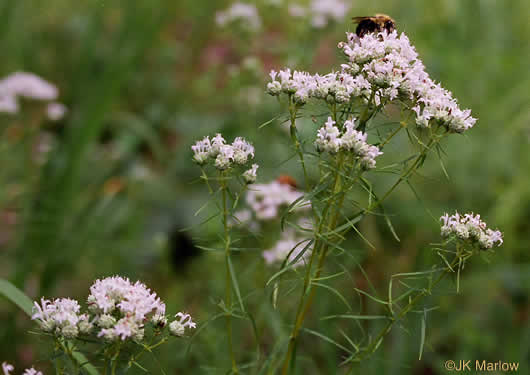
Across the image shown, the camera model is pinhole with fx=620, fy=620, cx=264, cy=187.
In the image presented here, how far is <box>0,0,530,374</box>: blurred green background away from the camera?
338 centimetres

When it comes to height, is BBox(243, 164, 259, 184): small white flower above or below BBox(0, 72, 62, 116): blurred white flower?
below

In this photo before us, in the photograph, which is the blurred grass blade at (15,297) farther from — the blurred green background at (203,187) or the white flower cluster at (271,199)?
the white flower cluster at (271,199)

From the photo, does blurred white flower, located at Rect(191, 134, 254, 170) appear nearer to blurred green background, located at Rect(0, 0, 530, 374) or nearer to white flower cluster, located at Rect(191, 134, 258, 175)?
white flower cluster, located at Rect(191, 134, 258, 175)

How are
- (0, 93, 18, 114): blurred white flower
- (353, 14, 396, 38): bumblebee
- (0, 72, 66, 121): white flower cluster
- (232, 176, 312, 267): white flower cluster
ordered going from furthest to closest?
(0, 72, 66, 121): white flower cluster, (0, 93, 18, 114): blurred white flower, (232, 176, 312, 267): white flower cluster, (353, 14, 396, 38): bumblebee

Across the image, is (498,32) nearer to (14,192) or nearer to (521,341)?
(521,341)

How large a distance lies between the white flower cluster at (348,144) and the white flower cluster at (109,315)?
0.58m

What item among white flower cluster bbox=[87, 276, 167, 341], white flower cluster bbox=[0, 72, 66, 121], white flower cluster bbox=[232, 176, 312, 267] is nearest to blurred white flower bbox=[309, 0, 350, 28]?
white flower cluster bbox=[232, 176, 312, 267]

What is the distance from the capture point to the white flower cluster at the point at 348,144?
1.62 metres

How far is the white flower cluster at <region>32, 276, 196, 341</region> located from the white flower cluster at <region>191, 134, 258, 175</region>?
43 centimetres

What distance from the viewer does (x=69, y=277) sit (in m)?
3.70

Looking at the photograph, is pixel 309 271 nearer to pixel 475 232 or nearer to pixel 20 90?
pixel 475 232

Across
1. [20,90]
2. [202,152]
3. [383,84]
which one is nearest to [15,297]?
[202,152]

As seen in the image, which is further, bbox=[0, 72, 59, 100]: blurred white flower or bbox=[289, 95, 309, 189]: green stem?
bbox=[0, 72, 59, 100]: blurred white flower

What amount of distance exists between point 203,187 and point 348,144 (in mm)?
3295
